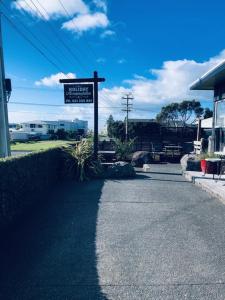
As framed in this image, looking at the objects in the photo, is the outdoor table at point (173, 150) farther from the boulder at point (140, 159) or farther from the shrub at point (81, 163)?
the shrub at point (81, 163)

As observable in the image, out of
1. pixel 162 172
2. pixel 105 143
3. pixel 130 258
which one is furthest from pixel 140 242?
pixel 105 143

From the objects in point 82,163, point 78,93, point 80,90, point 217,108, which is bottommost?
point 82,163

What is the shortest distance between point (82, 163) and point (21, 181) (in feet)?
11.6

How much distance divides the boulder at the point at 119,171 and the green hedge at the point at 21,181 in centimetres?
228

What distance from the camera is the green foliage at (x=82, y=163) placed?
815 centimetres

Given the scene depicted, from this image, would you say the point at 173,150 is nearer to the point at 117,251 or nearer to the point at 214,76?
the point at 214,76

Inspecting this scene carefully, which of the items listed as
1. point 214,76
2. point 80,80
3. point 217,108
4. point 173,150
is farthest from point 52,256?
point 173,150

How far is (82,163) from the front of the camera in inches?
320

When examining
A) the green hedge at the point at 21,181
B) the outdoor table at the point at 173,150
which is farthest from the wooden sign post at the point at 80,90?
the outdoor table at the point at 173,150

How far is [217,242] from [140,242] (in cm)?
114

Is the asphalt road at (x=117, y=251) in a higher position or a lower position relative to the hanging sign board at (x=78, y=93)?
lower

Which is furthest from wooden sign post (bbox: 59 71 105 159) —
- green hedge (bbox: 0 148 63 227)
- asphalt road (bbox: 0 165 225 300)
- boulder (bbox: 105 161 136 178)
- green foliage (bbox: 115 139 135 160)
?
asphalt road (bbox: 0 165 225 300)

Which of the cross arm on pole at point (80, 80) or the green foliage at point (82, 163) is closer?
the green foliage at point (82, 163)

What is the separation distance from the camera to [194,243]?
356cm
